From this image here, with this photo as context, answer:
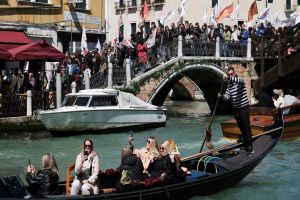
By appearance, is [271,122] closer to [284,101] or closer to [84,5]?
[284,101]

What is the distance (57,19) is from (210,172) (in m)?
12.8

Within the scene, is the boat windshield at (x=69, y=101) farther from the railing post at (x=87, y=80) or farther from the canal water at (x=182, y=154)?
the railing post at (x=87, y=80)

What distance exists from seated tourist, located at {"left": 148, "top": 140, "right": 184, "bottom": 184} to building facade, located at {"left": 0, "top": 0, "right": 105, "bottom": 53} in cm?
1206

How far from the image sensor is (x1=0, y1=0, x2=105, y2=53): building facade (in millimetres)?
19391

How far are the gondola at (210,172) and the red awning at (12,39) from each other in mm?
9700

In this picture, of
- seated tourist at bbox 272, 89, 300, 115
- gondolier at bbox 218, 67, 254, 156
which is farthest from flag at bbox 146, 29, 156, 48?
gondolier at bbox 218, 67, 254, 156

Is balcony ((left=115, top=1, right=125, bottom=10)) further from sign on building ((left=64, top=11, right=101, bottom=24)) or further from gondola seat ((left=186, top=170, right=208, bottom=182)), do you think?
gondola seat ((left=186, top=170, right=208, bottom=182))

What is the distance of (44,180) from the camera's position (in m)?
7.11

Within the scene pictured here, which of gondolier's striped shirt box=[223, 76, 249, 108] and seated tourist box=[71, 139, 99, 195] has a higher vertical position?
gondolier's striped shirt box=[223, 76, 249, 108]

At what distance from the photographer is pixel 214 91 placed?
76.3 feet

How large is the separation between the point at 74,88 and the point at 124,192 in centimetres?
951

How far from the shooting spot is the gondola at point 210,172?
7676 millimetres

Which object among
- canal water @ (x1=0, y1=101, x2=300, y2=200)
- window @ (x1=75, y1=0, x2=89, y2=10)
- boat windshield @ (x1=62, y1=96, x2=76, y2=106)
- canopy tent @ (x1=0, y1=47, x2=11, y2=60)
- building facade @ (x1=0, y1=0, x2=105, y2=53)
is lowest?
canal water @ (x1=0, y1=101, x2=300, y2=200)

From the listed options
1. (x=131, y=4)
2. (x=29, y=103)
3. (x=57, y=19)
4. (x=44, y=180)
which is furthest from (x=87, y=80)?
(x=131, y=4)
